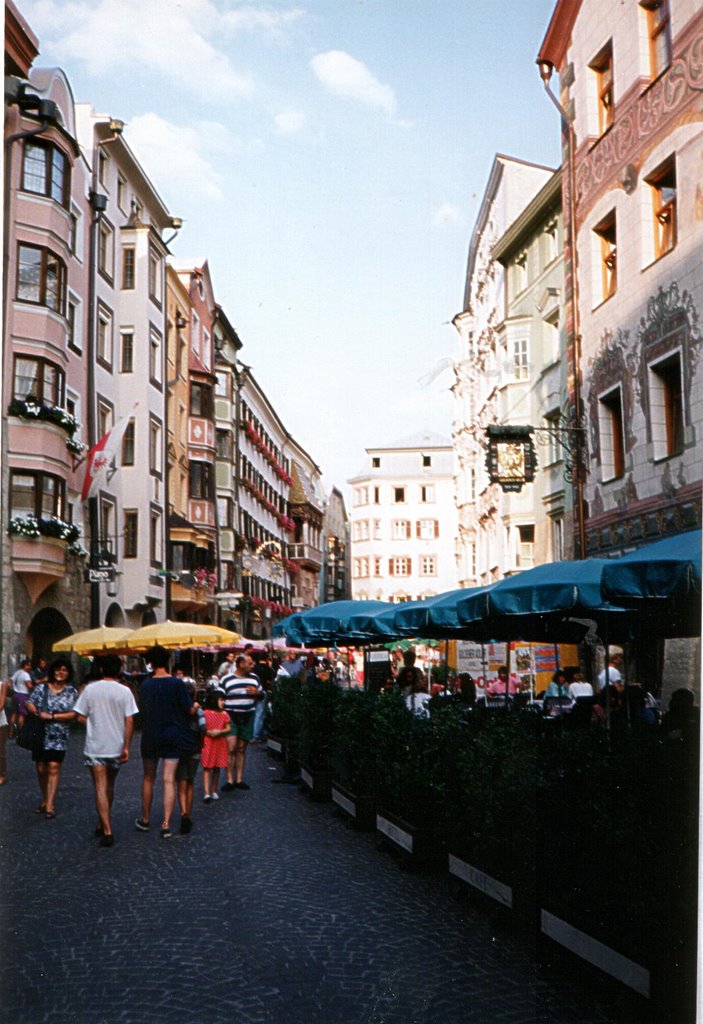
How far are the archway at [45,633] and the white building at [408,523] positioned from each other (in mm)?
8292

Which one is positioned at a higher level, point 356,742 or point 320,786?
point 356,742

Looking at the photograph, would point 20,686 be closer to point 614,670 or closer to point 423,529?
point 614,670

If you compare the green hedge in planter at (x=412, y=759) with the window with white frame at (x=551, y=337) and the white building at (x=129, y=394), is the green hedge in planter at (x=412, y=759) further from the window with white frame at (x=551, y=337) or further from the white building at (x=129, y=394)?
the white building at (x=129, y=394)

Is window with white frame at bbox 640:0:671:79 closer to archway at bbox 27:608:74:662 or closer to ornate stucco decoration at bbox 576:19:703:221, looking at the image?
ornate stucco decoration at bbox 576:19:703:221

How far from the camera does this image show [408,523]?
42.9m

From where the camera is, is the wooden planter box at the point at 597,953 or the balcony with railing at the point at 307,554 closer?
the wooden planter box at the point at 597,953

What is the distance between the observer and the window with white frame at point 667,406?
969cm

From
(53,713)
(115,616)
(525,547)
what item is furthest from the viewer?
(115,616)

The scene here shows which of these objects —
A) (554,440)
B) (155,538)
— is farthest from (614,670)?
(155,538)

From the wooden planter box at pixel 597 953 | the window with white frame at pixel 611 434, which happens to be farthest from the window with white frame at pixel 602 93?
the wooden planter box at pixel 597 953

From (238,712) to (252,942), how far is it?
8.56m

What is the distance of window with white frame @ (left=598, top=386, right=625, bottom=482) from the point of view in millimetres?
10938

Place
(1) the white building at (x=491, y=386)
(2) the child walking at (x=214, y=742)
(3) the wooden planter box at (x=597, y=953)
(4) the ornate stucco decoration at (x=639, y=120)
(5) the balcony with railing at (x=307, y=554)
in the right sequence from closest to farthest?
(3) the wooden planter box at (x=597, y=953), (4) the ornate stucco decoration at (x=639, y=120), (1) the white building at (x=491, y=386), (2) the child walking at (x=214, y=742), (5) the balcony with railing at (x=307, y=554)

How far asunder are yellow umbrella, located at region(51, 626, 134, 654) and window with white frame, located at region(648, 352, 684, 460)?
15.6m
